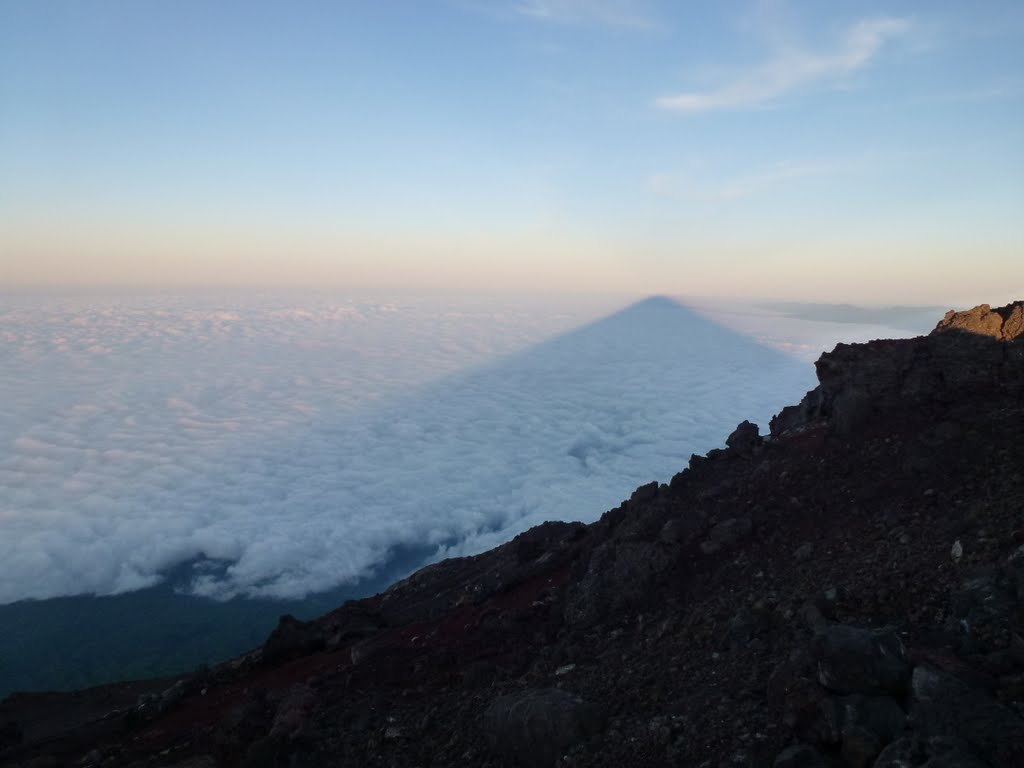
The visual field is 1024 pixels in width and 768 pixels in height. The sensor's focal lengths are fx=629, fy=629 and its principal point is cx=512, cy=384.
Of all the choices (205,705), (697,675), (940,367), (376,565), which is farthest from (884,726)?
(376,565)

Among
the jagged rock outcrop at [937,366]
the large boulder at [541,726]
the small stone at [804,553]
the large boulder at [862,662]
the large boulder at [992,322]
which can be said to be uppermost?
the large boulder at [992,322]

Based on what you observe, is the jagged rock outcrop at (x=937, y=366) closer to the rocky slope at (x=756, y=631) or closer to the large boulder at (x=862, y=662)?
the rocky slope at (x=756, y=631)

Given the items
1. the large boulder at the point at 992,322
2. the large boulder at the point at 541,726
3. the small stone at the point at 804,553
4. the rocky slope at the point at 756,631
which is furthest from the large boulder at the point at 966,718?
the large boulder at the point at 992,322

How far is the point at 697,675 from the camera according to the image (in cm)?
724

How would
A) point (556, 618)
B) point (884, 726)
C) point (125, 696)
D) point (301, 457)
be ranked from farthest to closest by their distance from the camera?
point (301, 457)
point (125, 696)
point (556, 618)
point (884, 726)

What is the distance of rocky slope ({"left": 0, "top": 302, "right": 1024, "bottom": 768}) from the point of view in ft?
17.9

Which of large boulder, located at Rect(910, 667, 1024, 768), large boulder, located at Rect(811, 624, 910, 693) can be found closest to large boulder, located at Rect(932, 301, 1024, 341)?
large boulder, located at Rect(811, 624, 910, 693)

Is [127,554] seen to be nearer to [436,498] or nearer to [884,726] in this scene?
[436,498]

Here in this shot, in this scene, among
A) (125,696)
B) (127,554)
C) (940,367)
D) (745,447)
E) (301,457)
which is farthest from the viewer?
(301,457)

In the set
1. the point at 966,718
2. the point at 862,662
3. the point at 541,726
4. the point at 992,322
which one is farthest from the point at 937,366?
the point at 541,726

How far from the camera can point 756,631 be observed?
25.0 ft

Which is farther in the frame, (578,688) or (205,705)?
(205,705)

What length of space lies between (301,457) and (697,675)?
312 feet

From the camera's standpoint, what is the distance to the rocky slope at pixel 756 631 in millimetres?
5441
